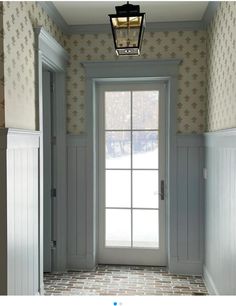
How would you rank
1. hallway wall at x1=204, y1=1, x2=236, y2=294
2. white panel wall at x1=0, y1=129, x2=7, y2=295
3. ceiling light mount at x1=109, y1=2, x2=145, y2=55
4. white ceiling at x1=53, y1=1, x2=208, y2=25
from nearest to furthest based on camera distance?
ceiling light mount at x1=109, y1=2, x2=145, y2=55 < white panel wall at x1=0, y1=129, x2=7, y2=295 < hallway wall at x1=204, y1=1, x2=236, y2=294 < white ceiling at x1=53, y1=1, x2=208, y2=25

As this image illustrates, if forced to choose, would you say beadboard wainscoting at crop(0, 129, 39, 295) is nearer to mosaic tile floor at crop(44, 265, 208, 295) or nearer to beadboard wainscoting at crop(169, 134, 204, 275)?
mosaic tile floor at crop(44, 265, 208, 295)

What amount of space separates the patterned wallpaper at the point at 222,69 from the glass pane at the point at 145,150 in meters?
0.73

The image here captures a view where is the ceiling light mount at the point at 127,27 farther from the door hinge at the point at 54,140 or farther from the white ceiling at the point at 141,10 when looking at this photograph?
the door hinge at the point at 54,140

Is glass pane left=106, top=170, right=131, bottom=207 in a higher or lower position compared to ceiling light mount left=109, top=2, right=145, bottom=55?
lower

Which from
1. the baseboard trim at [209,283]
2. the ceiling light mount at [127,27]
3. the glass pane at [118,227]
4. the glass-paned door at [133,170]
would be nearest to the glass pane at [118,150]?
the glass-paned door at [133,170]

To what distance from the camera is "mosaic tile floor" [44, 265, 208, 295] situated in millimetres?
3420

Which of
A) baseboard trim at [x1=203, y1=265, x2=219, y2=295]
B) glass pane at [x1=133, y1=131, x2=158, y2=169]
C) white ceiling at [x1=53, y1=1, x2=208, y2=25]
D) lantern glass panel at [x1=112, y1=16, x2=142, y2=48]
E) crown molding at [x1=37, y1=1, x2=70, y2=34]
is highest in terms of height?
white ceiling at [x1=53, y1=1, x2=208, y2=25]

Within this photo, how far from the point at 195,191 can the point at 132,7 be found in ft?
8.08

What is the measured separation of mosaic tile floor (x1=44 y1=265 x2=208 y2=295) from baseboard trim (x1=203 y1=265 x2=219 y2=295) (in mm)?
59

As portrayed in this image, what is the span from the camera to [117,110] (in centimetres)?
413

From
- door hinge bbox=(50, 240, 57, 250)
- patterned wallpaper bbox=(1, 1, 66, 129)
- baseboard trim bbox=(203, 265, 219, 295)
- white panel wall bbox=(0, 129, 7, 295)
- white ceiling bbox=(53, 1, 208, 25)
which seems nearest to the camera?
white panel wall bbox=(0, 129, 7, 295)

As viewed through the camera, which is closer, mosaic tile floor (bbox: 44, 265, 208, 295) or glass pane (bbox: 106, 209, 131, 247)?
mosaic tile floor (bbox: 44, 265, 208, 295)

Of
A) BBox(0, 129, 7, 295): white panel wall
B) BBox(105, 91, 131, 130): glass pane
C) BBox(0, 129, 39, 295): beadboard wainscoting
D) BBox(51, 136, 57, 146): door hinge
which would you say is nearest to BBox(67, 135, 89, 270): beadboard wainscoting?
BBox(51, 136, 57, 146): door hinge
